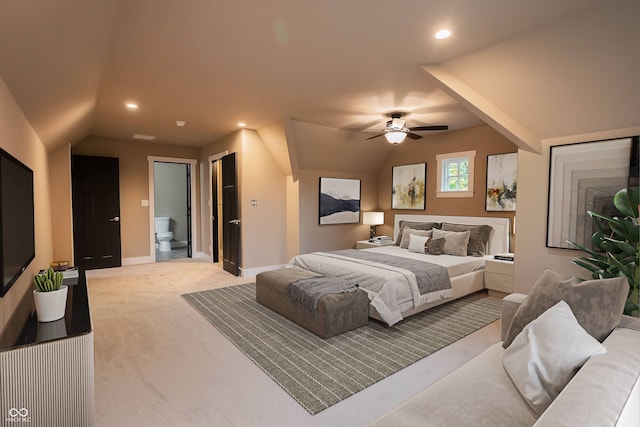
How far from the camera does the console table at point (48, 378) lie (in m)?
1.48

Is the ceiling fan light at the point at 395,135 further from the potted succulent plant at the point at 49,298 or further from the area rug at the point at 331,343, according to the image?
the potted succulent plant at the point at 49,298

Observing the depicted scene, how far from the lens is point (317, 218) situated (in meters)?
6.00

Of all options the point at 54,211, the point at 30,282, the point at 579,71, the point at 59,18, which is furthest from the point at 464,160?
the point at 54,211

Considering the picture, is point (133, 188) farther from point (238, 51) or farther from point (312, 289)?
point (312, 289)

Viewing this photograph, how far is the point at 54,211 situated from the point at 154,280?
1869 millimetres

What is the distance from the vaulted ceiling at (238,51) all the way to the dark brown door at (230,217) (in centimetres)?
158

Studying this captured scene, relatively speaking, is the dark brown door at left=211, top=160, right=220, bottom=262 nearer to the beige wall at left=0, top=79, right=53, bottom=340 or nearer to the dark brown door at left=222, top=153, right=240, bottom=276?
A: the dark brown door at left=222, top=153, right=240, bottom=276

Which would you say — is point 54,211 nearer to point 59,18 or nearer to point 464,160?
point 59,18

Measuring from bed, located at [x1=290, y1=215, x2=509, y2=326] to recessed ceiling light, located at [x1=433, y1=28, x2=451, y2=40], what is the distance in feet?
7.27

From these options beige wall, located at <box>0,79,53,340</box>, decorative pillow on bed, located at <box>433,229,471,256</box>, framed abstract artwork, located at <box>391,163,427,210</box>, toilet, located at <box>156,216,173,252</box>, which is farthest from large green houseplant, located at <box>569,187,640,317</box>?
toilet, located at <box>156,216,173,252</box>

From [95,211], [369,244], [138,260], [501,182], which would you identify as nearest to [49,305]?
[95,211]

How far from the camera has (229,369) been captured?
2492 mm

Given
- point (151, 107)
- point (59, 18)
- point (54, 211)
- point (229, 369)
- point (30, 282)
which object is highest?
point (151, 107)

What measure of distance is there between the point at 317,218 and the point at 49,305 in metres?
4.37
